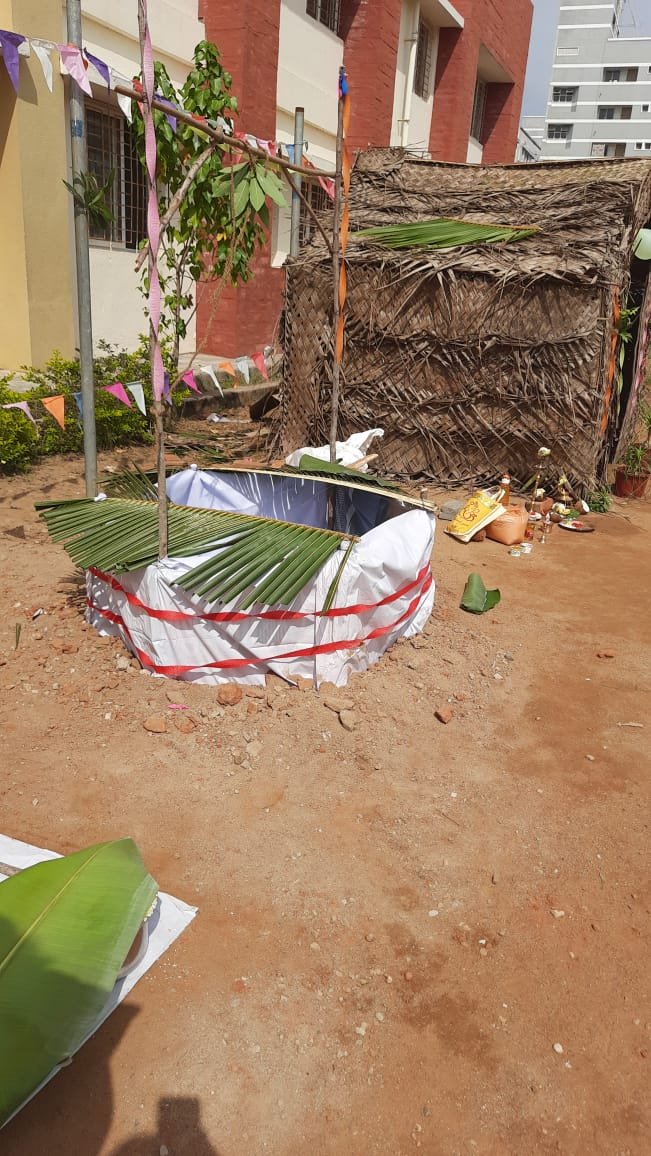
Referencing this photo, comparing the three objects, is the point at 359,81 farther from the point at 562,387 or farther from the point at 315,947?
the point at 315,947

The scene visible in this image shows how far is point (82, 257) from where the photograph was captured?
475 centimetres

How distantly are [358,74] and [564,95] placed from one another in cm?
4351

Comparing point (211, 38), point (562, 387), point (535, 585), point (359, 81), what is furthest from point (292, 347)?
point (359, 81)

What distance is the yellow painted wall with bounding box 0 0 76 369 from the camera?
7.48 metres

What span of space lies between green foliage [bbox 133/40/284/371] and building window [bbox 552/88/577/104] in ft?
167

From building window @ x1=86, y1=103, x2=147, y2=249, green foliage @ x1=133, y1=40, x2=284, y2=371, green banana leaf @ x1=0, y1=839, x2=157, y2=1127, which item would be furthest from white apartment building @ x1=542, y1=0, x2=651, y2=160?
green banana leaf @ x1=0, y1=839, x2=157, y2=1127

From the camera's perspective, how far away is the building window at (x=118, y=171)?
8.93 meters

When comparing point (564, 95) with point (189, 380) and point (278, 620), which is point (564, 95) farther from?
point (278, 620)

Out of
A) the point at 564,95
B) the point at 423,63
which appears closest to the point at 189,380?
the point at 423,63

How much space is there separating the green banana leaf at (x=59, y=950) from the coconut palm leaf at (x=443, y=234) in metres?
6.32

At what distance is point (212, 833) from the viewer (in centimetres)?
268

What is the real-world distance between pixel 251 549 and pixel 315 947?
1678 mm

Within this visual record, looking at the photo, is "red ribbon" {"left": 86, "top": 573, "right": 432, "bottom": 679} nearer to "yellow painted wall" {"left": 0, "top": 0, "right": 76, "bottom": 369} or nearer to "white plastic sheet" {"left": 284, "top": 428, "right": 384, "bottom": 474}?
"white plastic sheet" {"left": 284, "top": 428, "right": 384, "bottom": 474}

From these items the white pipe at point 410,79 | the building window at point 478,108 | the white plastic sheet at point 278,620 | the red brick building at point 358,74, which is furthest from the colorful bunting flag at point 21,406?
the building window at point 478,108
